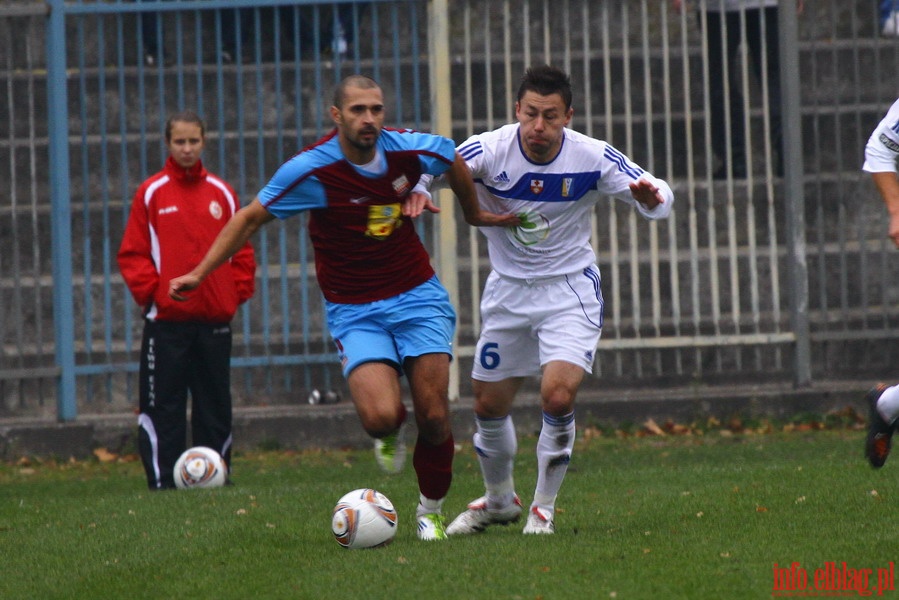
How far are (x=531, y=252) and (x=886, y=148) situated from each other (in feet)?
5.91

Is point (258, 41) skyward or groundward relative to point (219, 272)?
skyward

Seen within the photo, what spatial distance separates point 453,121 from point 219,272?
310 cm

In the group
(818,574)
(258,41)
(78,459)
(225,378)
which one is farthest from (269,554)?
(258,41)

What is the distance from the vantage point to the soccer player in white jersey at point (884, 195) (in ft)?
23.3

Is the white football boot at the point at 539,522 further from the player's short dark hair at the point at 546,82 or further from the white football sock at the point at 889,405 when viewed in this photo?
the player's short dark hair at the point at 546,82

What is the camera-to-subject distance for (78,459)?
12125 mm

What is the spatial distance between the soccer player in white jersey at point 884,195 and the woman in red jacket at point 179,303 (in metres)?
4.65

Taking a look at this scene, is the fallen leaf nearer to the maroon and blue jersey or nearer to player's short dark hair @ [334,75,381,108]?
the maroon and blue jersey

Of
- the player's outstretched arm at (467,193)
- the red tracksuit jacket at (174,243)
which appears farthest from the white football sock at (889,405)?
the red tracksuit jacket at (174,243)

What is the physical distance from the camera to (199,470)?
391 inches

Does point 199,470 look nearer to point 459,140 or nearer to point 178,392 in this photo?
point 178,392

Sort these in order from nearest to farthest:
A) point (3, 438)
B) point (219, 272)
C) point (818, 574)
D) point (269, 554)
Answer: point (818, 574), point (269, 554), point (219, 272), point (3, 438)

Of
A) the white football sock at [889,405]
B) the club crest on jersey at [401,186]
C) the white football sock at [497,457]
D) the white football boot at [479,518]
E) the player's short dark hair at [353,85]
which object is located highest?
the player's short dark hair at [353,85]

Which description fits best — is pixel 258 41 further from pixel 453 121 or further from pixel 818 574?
pixel 818 574
